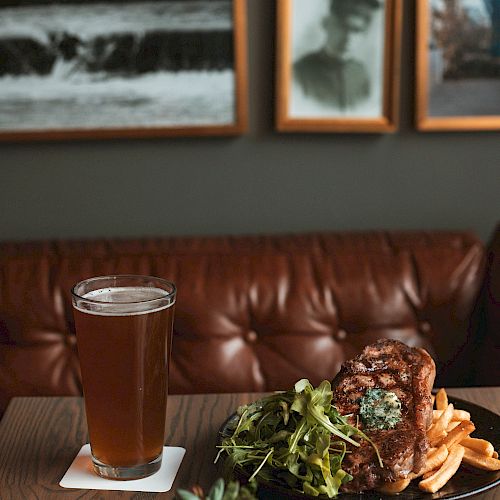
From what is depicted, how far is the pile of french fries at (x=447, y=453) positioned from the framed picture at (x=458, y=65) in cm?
140

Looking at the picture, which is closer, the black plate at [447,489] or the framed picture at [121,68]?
the black plate at [447,489]

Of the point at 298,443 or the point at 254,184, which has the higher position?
the point at 254,184

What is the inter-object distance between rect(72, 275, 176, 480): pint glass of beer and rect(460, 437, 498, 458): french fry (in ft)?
1.46

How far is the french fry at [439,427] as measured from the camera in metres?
→ 1.23

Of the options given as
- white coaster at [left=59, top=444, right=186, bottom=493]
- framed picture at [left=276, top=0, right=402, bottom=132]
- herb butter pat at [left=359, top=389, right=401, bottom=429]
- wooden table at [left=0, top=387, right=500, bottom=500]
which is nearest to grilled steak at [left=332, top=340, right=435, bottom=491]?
herb butter pat at [left=359, top=389, right=401, bottom=429]

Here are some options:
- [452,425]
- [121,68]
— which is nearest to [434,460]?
[452,425]

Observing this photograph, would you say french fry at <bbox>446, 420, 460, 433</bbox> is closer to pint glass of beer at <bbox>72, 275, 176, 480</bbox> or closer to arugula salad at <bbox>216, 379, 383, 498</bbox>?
arugula salad at <bbox>216, 379, 383, 498</bbox>

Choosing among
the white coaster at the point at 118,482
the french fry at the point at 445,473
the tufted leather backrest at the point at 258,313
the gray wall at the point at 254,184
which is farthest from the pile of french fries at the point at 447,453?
the gray wall at the point at 254,184

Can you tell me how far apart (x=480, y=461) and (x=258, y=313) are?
1.09m

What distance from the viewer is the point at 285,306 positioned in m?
2.21

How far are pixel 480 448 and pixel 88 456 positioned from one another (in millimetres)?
596

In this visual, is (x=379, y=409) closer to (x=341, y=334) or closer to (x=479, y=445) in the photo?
(x=479, y=445)

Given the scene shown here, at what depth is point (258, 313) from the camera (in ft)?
7.27

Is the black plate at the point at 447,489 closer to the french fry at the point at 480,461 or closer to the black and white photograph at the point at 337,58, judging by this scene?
the french fry at the point at 480,461
